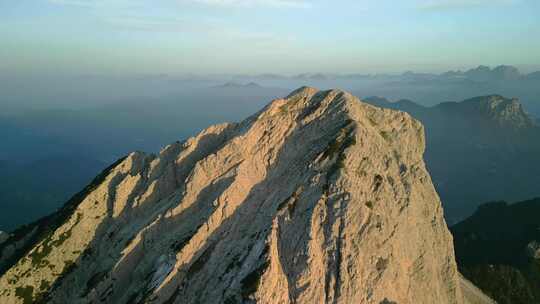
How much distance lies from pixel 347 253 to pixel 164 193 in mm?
35290

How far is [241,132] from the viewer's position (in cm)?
7244

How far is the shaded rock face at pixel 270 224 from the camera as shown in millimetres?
56375

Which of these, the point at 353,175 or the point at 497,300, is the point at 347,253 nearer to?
the point at 353,175

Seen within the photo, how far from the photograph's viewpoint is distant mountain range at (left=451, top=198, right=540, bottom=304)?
11225 cm

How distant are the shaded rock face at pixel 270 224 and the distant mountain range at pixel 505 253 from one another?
55493 millimetres

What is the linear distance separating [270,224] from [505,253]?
129093 mm

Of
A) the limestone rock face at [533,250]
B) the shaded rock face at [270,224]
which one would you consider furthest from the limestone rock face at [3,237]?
the limestone rock face at [533,250]

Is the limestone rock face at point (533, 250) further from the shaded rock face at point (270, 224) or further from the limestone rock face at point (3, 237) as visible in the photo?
the limestone rock face at point (3, 237)

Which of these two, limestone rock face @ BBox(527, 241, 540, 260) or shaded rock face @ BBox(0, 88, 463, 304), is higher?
shaded rock face @ BBox(0, 88, 463, 304)

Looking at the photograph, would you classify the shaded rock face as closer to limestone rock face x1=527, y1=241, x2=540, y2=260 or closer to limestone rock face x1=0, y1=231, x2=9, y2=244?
limestone rock face x1=0, y1=231, x2=9, y2=244

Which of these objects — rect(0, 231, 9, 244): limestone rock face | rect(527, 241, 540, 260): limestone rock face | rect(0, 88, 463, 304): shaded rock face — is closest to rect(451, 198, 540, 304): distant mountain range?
rect(527, 241, 540, 260): limestone rock face

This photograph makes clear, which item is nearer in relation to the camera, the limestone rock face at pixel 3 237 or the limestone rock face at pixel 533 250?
the limestone rock face at pixel 3 237

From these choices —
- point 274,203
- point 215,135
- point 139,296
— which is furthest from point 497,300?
point 139,296

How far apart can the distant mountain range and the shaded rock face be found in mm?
55493
